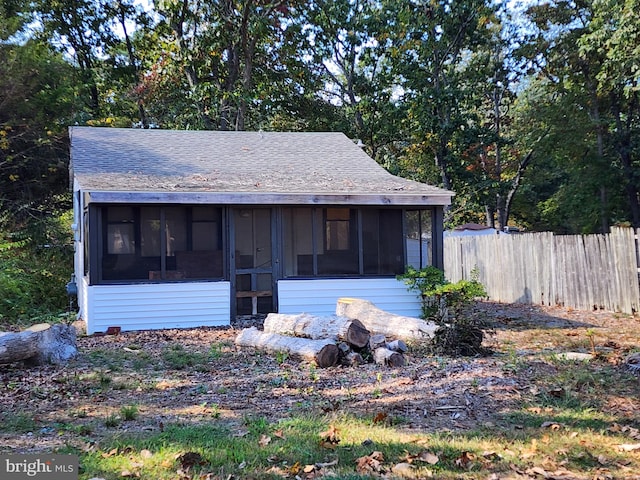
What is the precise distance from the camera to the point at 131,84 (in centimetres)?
2389

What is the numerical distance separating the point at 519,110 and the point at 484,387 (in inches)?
967

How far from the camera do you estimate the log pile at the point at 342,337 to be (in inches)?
277

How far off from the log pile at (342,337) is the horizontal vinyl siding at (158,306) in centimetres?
239

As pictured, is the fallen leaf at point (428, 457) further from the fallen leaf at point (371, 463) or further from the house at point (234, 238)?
the house at point (234, 238)

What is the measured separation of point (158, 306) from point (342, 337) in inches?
177

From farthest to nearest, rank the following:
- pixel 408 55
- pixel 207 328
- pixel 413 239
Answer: pixel 408 55 < pixel 413 239 < pixel 207 328

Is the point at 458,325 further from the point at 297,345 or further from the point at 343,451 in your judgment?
the point at 343,451

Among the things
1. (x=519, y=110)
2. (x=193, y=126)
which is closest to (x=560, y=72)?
(x=519, y=110)

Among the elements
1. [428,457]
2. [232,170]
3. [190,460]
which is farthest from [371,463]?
[232,170]

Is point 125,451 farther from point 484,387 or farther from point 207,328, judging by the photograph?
point 207,328

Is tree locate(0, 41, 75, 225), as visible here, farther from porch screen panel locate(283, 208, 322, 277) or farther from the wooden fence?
the wooden fence

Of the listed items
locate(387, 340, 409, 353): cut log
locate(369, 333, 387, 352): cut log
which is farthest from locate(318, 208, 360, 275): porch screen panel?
locate(387, 340, 409, 353): cut log

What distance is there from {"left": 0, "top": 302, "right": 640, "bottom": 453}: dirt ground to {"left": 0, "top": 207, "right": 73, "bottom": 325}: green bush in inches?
177

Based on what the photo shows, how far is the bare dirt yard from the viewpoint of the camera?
4652 millimetres
